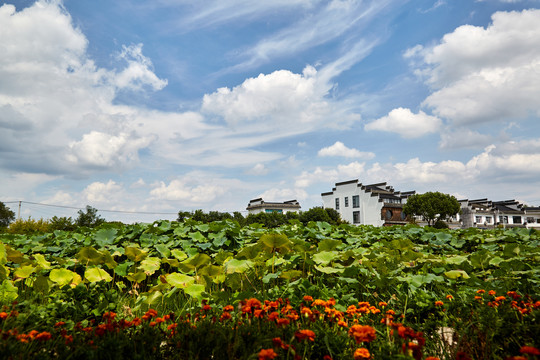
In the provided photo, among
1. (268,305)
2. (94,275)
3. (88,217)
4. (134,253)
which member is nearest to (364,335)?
(268,305)

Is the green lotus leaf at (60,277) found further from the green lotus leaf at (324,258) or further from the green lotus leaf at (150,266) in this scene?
the green lotus leaf at (324,258)

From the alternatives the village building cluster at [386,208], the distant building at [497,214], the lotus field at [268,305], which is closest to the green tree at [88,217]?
the lotus field at [268,305]

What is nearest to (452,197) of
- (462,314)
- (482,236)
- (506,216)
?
(506,216)

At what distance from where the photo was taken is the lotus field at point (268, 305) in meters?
1.92

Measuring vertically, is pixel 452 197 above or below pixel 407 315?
above

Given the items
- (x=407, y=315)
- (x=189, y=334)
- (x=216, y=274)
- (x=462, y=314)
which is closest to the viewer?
(x=189, y=334)

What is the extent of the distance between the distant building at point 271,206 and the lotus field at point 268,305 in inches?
1907

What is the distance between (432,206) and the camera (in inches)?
1624

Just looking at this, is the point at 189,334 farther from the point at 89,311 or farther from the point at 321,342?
the point at 89,311

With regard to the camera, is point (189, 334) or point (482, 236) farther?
point (482, 236)

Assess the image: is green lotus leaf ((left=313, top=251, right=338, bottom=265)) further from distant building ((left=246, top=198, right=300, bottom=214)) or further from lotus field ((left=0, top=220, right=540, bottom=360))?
distant building ((left=246, top=198, right=300, bottom=214))

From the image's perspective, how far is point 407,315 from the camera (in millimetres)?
3078

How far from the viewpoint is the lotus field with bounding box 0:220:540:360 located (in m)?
1.92

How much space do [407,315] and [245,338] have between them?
1.79 meters
